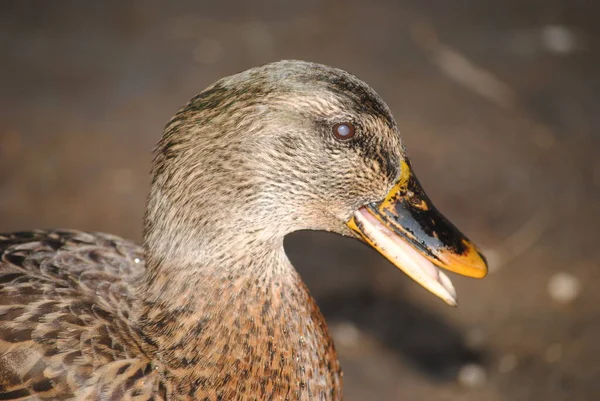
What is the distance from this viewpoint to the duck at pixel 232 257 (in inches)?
82.1

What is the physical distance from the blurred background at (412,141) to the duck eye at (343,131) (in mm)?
2011

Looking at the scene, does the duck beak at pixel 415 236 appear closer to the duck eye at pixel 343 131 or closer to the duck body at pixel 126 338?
the duck eye at pixel 343 131

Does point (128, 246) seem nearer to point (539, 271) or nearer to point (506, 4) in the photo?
point (539, 271)

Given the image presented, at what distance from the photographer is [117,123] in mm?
4977

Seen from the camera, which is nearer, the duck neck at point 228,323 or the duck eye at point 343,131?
the duck eye at point 343,131

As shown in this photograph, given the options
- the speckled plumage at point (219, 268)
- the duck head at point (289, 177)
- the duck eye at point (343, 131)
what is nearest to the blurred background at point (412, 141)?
the speckled plumage at point (219, 268)

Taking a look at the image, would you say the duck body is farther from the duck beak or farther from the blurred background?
the blurred background

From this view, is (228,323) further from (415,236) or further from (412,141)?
(412,141)

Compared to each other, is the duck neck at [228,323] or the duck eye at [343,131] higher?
the duck eye at [343,131]

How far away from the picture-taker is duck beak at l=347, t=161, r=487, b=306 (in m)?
2.25

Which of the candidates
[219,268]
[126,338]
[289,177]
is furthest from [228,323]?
[289,177]

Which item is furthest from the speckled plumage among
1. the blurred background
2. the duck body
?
the blurred background

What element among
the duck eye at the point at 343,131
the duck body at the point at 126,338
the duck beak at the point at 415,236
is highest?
the duck eye at the point at 343,131

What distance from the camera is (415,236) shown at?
7.39 feet
